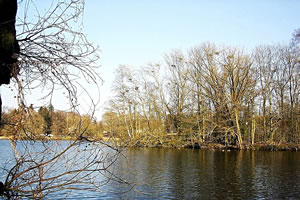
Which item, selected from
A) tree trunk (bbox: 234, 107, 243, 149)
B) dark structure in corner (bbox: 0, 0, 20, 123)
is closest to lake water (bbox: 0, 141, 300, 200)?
dark structure in corner (bbox: 0, 0, 20, 123)

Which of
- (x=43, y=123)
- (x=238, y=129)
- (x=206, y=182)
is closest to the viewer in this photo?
(x=43, y=123)

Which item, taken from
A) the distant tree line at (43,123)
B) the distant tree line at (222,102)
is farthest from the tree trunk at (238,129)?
the distant tree line at (43,123)

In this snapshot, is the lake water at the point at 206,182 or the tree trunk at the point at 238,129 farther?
the tree trunk at the point at 238,129

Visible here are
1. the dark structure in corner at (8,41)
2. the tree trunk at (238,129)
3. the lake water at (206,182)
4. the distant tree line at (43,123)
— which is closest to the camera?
the dark structure in corner at (8,41)

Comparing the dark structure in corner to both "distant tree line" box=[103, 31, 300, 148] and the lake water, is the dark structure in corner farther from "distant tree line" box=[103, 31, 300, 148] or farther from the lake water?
"distant tree line" box=[103, 31, 300, 148]

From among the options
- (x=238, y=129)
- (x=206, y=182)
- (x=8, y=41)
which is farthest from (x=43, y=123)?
(x=238, y=129)


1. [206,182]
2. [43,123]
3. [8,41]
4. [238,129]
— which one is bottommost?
[206,182]

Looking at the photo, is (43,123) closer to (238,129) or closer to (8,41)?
(8,41)

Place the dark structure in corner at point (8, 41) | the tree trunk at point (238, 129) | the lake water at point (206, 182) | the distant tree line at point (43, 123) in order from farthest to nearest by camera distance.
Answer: the tree trunk at point (238, 129)
the lake water at point (206, 182)
the distant tree line at point (43, 123)
the dark structure in corner at point (8, 41)

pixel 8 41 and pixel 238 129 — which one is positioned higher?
pixel 238 129

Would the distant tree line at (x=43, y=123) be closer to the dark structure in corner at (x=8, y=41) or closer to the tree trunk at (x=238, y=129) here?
the dark structure in corner at (x=8, y=41)

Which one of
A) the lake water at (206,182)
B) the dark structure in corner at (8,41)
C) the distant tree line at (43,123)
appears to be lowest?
the lake water at (206,182)

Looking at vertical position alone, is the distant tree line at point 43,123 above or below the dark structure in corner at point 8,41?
below

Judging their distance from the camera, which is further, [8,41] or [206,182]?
[206,182]
